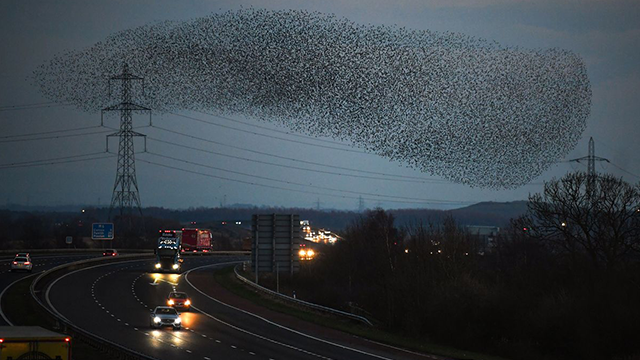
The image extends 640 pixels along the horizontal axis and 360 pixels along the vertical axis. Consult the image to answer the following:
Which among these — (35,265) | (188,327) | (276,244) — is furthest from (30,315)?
(35,265)

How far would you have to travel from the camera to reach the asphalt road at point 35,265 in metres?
90.7

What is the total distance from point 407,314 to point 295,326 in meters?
22.4

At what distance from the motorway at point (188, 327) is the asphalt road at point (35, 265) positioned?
5.15m

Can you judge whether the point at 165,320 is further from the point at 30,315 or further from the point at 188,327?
the point at 30,315

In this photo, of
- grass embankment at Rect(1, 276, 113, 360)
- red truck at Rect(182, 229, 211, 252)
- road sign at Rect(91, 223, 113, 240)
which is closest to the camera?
grass embankment at Rect(1, 276, 113, 360)

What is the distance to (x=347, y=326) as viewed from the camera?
67062 millimetres

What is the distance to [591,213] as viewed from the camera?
3588 inches

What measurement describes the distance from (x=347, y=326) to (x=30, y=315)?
2443 centimetres

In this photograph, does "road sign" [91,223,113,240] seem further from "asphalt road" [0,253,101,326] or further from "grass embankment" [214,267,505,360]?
"grass embankment" [214,267,505,360]

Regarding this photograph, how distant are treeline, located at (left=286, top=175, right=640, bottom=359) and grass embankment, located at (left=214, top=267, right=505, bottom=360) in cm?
777

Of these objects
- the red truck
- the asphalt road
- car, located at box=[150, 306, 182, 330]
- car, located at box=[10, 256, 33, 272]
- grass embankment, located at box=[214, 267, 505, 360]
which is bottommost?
grass embankment, located at box=[214, 267, 505, 360]

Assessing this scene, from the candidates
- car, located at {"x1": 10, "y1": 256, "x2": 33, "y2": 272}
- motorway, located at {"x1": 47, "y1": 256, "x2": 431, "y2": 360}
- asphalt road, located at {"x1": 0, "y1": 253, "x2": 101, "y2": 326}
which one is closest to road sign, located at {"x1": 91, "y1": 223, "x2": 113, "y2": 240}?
asphalt road, located at {"x1": 0, "y1": 253, "x2": 101, "y2": 326}

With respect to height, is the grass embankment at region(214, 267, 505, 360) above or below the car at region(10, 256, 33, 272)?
below

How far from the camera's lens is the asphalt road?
9068 centimetres
